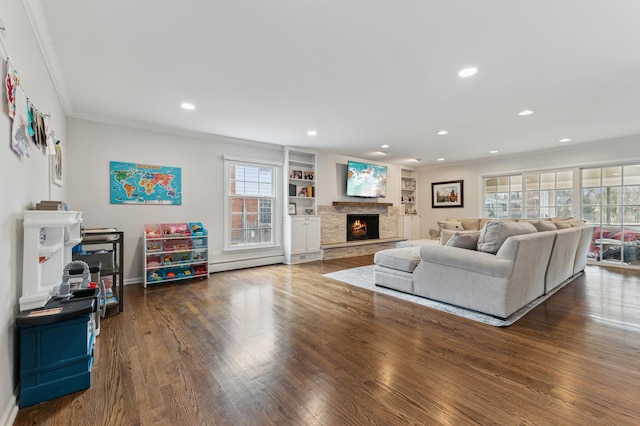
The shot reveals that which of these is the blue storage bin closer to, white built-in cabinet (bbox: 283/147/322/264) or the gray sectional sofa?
the gray sectional sofa

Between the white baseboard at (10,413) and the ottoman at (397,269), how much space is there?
135 inches

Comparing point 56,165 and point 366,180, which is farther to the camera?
point 366,180

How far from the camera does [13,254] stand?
161cm

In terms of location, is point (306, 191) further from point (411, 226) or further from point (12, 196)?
point (12, 196)

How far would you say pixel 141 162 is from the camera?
430cm

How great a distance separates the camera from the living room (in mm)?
1600

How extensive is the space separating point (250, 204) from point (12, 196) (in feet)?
12.9

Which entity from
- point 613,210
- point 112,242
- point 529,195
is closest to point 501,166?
point 529,195

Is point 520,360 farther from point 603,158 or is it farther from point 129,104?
point 603,158

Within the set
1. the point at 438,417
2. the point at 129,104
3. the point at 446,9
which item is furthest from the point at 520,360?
the point at 129,104

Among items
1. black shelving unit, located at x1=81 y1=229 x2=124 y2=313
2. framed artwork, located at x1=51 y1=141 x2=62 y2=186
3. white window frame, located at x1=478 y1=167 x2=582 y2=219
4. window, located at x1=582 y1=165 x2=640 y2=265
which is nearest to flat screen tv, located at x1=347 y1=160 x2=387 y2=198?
white window frame, located at x1=478 y1=167 x2=582 y2=219

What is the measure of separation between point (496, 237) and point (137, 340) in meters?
3.56

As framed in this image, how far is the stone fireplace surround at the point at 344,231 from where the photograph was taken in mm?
6434

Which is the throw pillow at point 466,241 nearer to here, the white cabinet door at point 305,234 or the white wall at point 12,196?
the white cabinet door at point 305,234
